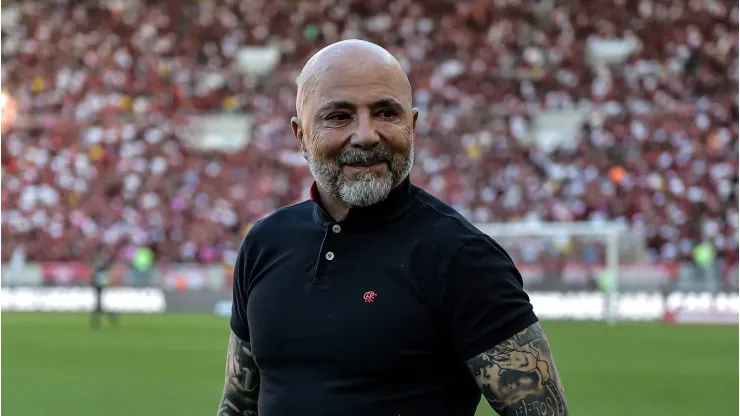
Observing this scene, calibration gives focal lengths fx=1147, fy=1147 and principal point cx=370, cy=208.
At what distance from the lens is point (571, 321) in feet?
78.1

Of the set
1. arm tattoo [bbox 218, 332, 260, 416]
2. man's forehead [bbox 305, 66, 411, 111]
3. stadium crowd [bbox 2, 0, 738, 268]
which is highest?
stadium crowd [bbox 2, 0, 738, 268]

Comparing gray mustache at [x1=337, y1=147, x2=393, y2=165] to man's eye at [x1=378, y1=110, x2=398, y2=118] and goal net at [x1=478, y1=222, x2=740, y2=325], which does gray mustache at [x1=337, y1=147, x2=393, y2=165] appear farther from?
goal net at [x1=478, y1=222, x2=740, y2=325]

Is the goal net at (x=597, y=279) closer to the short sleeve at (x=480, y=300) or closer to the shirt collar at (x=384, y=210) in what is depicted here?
the shirt collar at (x=384, y=210)

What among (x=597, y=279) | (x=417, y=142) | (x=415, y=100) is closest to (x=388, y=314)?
(x=597, y=279)

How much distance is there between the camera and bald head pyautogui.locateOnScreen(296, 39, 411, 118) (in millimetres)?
2498

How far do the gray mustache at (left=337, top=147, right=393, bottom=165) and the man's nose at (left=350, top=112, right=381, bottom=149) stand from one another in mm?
13

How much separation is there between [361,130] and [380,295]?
0.35 m

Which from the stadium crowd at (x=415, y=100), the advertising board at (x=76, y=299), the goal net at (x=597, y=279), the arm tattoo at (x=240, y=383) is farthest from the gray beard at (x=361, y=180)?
the advertising board at (x=76, y=299)

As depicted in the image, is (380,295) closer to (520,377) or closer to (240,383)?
(520,377)

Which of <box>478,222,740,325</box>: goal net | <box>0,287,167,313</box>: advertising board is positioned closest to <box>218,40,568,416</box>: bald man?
<box>478,222,740,325</box>: goal net

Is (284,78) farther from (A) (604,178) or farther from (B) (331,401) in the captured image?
(B) (331,401)

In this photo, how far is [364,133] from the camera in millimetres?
2447

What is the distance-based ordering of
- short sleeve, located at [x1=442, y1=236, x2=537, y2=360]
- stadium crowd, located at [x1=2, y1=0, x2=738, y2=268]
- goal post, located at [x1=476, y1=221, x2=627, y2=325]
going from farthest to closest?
stadium crowd, located at [x1=2, y1=0, x2=738, y2=268] → goal post, located at [x1=476, y1=221, x2=627, y2=325] → short sleeve, located at [x1=442, y1=236, x2=537, y2=360]

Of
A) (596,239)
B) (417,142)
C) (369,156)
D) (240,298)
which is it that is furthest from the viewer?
(417,142)
